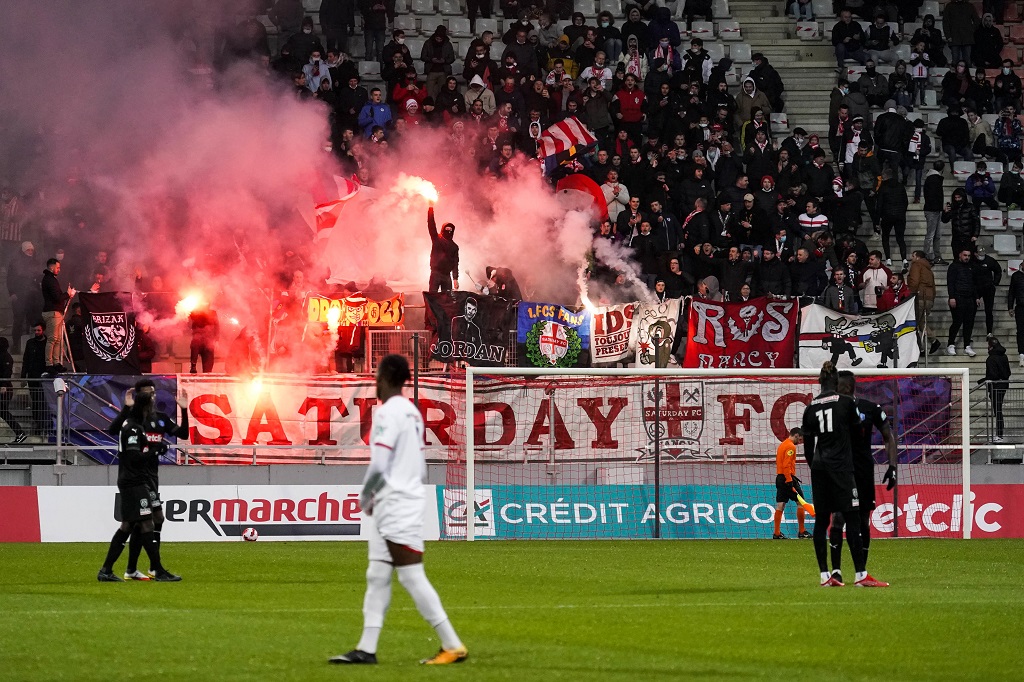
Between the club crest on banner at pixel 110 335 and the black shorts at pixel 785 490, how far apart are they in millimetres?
10333

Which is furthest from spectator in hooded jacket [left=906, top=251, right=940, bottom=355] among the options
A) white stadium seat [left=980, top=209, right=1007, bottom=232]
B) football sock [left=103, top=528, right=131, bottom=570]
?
football sock [left=103, top=528, right=131, bottom=570]

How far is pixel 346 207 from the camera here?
27.7m

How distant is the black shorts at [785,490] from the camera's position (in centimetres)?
2081

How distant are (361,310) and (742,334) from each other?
6355mm

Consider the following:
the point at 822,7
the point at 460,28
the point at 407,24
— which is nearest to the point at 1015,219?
the point at 822,7

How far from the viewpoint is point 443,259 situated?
2616cm

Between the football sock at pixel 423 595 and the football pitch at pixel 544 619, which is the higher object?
the football sock at pixel 423 595

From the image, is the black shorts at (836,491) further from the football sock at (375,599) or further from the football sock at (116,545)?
the football sock at (116,545)

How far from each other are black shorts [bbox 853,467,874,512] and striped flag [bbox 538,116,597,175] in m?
15.5

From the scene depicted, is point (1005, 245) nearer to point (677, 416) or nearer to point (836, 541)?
point (677, 416)

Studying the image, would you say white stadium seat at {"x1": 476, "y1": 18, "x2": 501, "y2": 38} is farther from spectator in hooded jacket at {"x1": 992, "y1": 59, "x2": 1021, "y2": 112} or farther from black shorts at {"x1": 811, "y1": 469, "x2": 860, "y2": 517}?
black shorts at {"x1": 811, "y1": 469, "x2": 860, "y2": 517}

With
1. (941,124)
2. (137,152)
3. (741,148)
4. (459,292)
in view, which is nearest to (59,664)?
(459,292)

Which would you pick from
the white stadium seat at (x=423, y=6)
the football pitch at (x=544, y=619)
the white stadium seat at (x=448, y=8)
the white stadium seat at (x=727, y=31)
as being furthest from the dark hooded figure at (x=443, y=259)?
the white stadium seat at (x=727, y=31)

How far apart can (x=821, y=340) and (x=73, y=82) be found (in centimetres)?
1470
